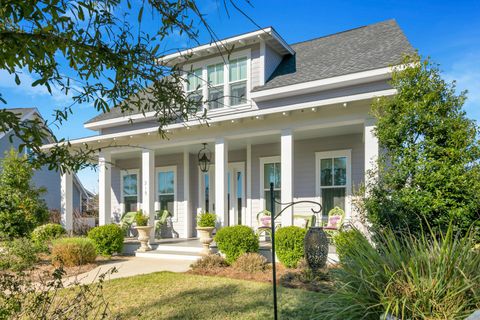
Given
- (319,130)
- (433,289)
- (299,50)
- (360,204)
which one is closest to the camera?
(433,289)

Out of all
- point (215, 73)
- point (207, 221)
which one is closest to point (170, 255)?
point (207, 221)

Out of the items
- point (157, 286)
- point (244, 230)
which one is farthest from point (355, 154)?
point (157, 286)

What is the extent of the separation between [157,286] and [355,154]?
6.05 metres

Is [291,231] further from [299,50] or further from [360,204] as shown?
[299,50]

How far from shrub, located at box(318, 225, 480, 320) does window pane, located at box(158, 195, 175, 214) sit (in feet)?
31.8

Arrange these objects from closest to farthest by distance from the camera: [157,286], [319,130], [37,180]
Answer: [157,286], [319,130], [37,180]

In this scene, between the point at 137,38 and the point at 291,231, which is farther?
the point at 291,231

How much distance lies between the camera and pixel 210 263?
7473mm

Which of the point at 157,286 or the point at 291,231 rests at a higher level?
the point at 291,231

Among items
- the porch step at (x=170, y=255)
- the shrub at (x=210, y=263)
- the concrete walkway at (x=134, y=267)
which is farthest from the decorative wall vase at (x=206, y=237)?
the shrub at (x=210, y=263)

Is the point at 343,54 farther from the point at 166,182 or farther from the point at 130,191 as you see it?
the point at 130,191

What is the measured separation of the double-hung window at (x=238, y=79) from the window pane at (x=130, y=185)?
558 centimetres

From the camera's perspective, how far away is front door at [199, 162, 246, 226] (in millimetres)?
10961

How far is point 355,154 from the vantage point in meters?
9.16
